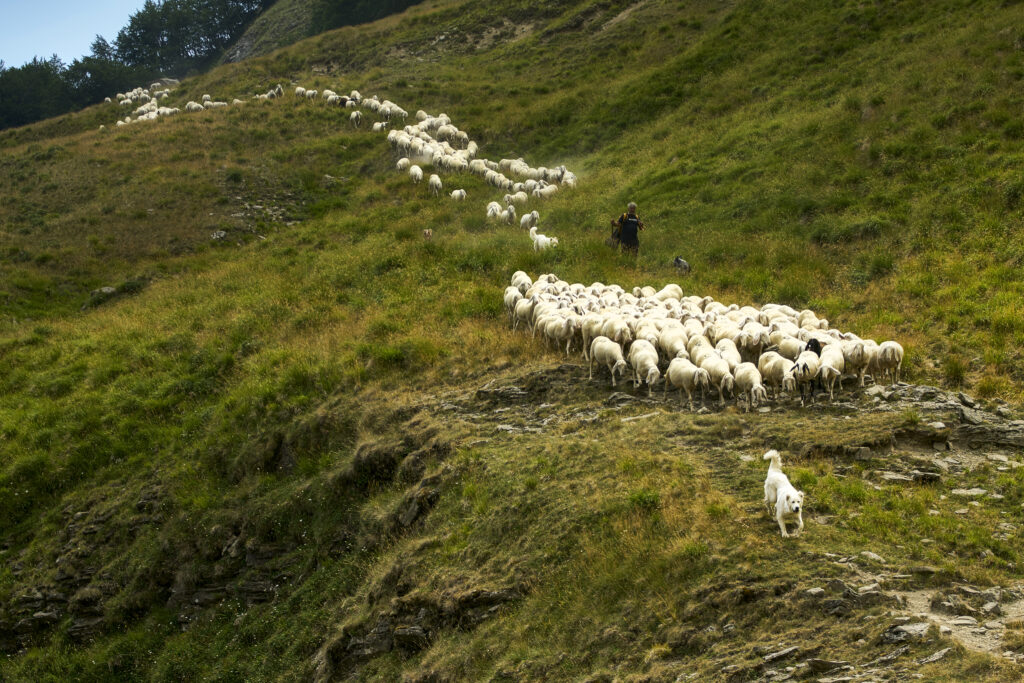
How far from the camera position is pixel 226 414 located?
59.7ft

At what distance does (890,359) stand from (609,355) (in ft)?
15.8

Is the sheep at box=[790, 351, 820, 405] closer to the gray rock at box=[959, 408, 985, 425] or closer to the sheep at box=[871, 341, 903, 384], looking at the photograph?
the sheep at box=[871, 341, 903, 384]

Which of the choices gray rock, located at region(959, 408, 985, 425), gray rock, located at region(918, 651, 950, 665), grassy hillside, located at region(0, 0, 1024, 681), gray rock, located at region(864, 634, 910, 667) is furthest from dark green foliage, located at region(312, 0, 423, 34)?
gray rock, located at region(918, 651, 950, 665)

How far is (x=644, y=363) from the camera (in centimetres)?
1402

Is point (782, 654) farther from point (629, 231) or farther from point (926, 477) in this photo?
point (629, 231)

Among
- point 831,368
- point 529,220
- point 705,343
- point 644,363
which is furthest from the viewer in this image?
point 529,220

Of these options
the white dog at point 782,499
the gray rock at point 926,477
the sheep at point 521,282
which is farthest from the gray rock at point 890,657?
the sheep at point 521,282

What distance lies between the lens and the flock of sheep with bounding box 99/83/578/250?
28.9m

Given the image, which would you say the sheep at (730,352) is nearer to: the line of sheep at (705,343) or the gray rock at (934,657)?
the line of sheep at (705,343)

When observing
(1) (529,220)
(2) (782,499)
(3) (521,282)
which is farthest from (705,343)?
(1) (529,220)

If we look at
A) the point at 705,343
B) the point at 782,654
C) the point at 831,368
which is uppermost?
the point at 705,343

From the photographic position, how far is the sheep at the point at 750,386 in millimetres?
12695

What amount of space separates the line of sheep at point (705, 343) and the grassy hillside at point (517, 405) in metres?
0.67

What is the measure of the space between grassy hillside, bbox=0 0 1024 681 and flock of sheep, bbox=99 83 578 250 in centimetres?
113
